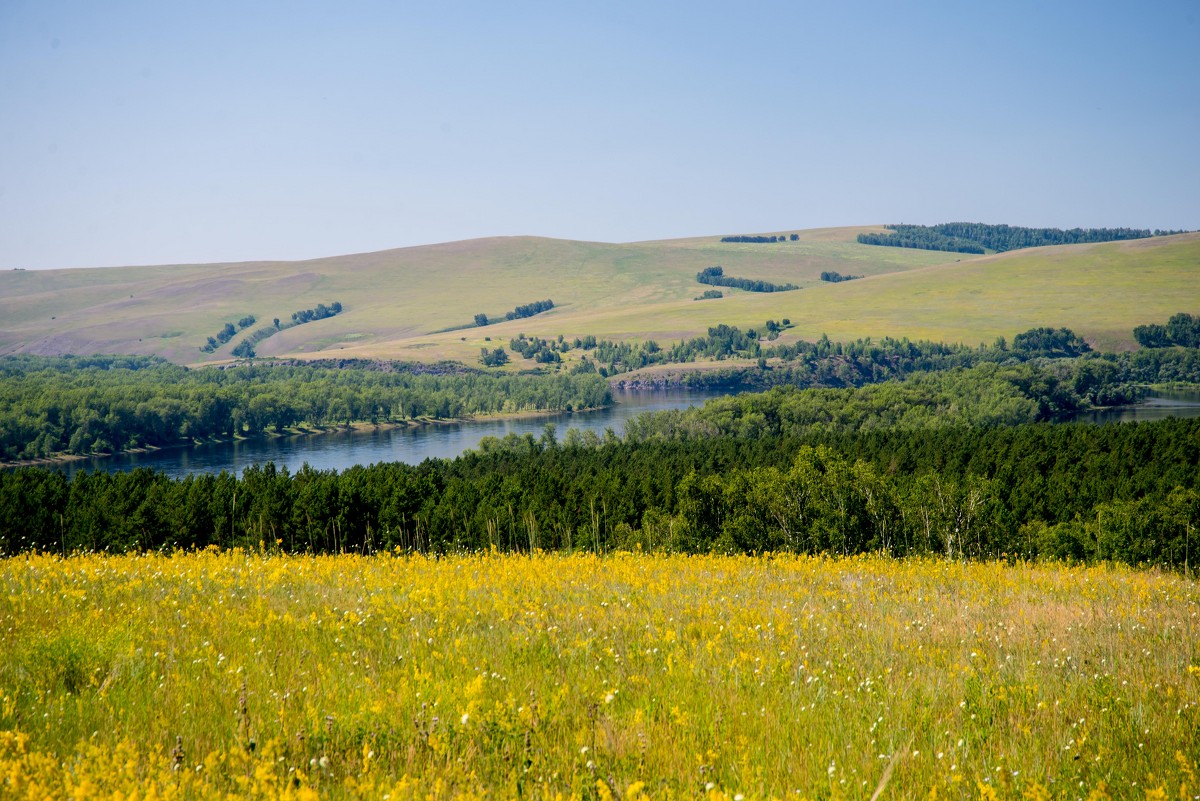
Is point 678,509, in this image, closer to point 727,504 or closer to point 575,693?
point 727,504

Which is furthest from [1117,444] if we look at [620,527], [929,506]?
[620,527]

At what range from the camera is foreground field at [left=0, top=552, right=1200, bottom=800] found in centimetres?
538

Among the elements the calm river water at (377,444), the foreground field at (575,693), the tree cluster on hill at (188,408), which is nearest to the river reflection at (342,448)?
the calm river water at (377,444)

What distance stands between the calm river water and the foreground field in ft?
359

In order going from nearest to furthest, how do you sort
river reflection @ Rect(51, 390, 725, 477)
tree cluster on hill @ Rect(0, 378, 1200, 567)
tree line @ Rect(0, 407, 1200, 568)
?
tree cluster on hill @ Rect(0, 378, 1200, 567) < tree line @ Rect(0, 407, 1200, 568) < river reflection @ Rect(51, 390, 725, 477)

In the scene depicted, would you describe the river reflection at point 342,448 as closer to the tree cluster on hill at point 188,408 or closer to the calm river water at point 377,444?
the calm river water at point 377,444

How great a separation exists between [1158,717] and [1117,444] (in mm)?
88479

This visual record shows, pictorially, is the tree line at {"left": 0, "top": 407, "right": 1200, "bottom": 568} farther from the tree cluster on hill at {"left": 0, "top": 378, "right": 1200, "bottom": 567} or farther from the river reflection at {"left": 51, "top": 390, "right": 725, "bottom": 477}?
the river reflection at {"left": 51, "top": 390, "right": 725, "bottom": 477}

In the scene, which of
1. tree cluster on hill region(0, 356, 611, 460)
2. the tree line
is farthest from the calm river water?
the tree line

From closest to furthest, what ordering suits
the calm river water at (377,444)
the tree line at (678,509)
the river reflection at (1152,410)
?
1. the tree line at (678,509)
2. the calm river water at (377,444)
3. the river reflection at (1152,410)

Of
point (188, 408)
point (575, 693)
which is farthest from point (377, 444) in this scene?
point (575, 693)

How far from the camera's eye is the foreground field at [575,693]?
5.38 meters

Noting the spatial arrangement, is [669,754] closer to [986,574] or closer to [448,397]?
[986,574]

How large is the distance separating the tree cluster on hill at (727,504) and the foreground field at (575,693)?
21.2 meters
